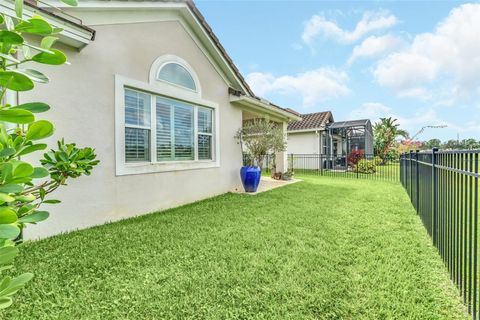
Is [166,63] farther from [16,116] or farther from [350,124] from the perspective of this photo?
[350,124]

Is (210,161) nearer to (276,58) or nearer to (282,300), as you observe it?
(282,300)

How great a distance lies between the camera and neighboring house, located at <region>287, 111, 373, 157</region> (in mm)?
19897

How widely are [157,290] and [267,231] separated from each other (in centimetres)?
251

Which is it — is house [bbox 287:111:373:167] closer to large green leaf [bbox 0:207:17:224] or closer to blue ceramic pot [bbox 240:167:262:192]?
blue ceramic pot [bbox 240:167:262:192]

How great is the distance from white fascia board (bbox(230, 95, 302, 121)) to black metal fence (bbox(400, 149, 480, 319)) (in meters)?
6.14

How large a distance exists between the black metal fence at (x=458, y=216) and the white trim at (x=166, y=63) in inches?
247

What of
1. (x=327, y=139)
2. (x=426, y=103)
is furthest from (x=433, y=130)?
(x=327, y=139)

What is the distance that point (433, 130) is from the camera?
1264 inches

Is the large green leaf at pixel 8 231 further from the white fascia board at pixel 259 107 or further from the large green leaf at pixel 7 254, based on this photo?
the white fascia board at pixel 259 107

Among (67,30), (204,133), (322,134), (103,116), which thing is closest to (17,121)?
(67,30)

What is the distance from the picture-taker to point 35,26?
88cm

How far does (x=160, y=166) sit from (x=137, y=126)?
1.22 meters

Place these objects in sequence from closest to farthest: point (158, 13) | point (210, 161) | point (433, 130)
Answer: point (158, 13), point (210, 161), point (433, 130)

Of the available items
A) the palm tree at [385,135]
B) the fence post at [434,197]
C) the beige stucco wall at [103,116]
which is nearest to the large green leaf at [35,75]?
the beige stucco wall at [103,116]
